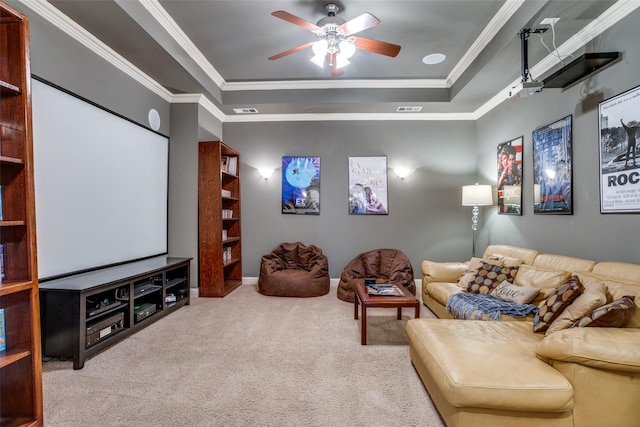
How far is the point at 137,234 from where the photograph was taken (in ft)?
12.5

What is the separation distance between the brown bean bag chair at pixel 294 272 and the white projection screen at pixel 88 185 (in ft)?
5.42

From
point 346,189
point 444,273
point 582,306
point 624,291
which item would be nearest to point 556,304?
point 582,306

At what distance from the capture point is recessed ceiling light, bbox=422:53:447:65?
12.4ft

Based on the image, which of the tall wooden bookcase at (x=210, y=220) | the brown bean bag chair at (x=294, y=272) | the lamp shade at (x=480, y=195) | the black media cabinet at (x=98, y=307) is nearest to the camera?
the black media cabinet at (x=98, y=307)

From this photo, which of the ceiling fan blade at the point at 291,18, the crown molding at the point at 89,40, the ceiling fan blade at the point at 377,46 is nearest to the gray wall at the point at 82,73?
the crown molding at the point at 89,40

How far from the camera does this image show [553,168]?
3312 mm

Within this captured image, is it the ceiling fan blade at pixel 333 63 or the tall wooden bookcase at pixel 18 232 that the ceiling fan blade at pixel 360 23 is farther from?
the tall wooden bookcase at pixel 18 232

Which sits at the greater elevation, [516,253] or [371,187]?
[371,187]

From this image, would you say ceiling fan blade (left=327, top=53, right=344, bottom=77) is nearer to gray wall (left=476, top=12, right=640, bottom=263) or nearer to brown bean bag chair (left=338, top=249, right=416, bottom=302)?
gray wall (left=476, top=12, right=640, bottom=263)

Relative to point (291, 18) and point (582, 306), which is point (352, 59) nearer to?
point (291, 18)

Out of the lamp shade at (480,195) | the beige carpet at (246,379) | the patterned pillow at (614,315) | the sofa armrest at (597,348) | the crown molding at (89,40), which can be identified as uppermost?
the crown molding at (89,40)

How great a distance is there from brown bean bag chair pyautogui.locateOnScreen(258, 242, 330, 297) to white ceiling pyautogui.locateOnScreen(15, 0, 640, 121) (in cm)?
235

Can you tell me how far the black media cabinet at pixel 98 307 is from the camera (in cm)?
247

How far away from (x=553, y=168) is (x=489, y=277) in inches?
54.1
